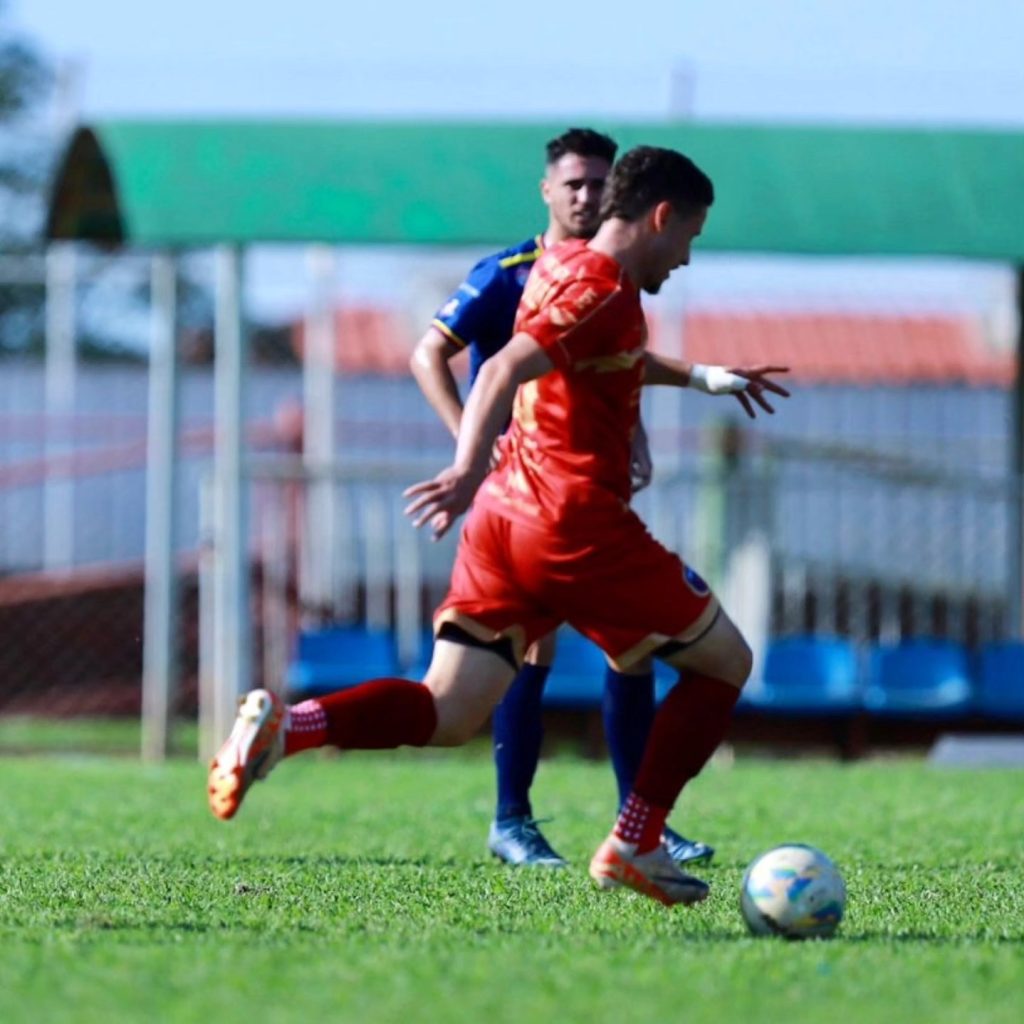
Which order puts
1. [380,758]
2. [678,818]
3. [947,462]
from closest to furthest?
[678,818] < [380,758] < [947,462]

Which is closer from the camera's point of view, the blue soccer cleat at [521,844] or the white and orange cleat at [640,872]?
the white and orange cleat at [640,872]

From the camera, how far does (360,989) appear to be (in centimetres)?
422

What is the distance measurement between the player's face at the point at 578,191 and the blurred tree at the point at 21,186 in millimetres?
8036

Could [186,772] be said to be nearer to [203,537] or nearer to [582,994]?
[203,537]

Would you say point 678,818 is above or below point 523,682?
below

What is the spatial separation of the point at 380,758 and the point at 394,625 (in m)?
1.40

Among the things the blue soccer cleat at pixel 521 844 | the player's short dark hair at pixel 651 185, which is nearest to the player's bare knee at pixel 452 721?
the player's short dark hair at pixel 651 185

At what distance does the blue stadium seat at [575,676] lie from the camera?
14.2 meters

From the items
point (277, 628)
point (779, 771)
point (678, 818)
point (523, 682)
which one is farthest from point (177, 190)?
point (523, 682)

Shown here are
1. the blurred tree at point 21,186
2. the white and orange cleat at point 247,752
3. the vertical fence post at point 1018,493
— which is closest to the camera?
the white and orange cleat at point 247,752

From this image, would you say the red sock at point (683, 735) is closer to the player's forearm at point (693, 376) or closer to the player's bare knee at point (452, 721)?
the player's bare knee at point (452, 721)

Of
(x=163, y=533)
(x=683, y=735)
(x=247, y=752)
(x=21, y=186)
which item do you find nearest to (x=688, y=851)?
(x=683, y=735)

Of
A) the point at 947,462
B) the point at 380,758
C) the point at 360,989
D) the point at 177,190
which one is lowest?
the point at 380,758

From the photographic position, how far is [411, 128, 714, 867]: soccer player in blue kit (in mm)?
7016
